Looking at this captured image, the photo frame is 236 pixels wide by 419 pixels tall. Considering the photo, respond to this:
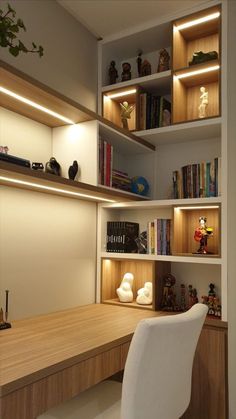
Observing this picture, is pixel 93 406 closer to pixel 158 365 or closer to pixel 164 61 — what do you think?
pixel 158 365

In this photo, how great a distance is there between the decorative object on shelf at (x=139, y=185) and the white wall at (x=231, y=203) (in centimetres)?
70

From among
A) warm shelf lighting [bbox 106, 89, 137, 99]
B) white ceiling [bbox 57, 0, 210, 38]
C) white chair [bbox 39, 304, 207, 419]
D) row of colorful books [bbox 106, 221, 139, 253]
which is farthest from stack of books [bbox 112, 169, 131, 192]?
white chair [bbox 39, 304, 207, 419]

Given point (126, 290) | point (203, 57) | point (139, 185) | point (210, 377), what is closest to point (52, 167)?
point (139, 185)

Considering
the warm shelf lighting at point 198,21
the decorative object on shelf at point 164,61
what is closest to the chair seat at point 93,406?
the decorative object on shelf at point 164,61

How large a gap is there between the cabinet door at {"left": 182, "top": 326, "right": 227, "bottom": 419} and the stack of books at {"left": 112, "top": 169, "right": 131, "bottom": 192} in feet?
3.56

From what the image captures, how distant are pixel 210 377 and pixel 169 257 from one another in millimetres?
735

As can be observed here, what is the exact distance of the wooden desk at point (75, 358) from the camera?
1.19 metres

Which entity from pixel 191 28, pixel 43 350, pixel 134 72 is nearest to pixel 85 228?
pixel 43 350

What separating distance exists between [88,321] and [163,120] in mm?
1486

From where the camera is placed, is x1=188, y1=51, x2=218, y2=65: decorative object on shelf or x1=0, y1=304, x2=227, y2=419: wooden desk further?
x1=188, y1=51, x2=218, y2=65: decorative object on shelf

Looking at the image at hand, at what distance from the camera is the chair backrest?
3.98 ft

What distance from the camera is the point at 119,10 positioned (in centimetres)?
239

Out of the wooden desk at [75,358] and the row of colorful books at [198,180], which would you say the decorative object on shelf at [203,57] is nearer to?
the row of colorful books at [198,180]

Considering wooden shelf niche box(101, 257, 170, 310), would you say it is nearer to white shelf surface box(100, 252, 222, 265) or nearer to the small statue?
white shelf surface box(100, 252, 222, 265)
